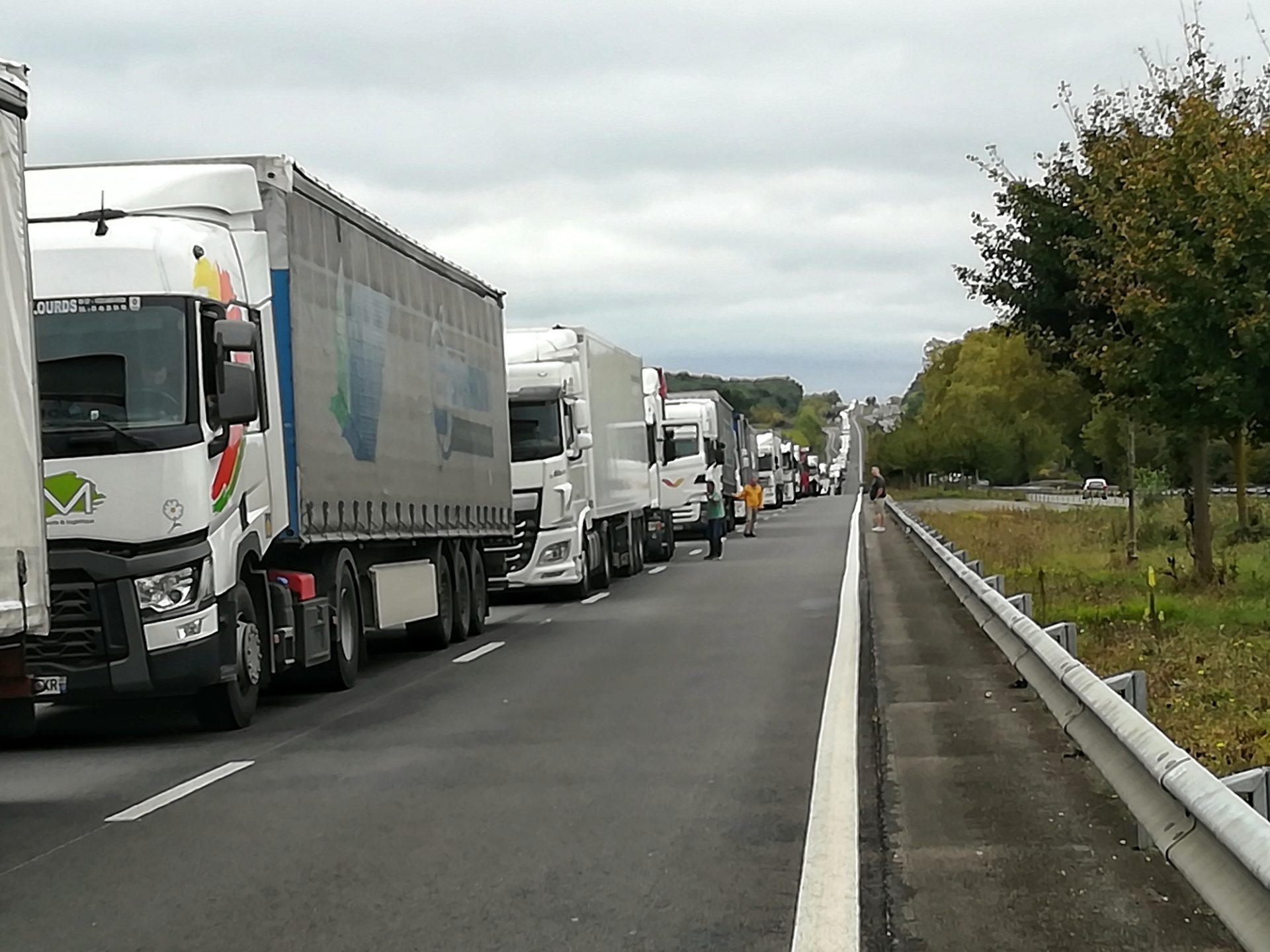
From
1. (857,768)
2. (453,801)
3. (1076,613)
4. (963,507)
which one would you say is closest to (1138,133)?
(1076,613)

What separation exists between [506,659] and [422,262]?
390 centimetres

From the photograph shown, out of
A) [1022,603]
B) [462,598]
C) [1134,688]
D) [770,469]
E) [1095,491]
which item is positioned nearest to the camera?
[1134,688]

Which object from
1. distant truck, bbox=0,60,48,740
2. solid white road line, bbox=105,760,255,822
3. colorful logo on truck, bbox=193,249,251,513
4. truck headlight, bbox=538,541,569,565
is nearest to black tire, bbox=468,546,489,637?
truck headlight, bbox=538,541,569,565

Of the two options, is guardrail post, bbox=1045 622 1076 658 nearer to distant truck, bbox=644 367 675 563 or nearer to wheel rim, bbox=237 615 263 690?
wheel rim, bbox=237 615 263 690

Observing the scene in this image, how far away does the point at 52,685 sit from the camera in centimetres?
1104

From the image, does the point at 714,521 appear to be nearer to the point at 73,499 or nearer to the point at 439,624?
the point at 439,624

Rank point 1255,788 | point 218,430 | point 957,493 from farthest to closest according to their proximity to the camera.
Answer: point 957,493 → point 218,430 → point 1255,788

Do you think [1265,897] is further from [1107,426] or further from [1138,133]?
[1107,426]

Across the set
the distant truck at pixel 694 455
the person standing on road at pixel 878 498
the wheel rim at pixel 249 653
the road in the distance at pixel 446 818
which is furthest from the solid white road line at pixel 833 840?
the person standing on road at pixel 878 498

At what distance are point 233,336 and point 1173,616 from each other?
9917 mm

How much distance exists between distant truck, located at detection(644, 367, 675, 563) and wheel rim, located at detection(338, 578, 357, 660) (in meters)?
19.1

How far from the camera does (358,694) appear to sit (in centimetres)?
1461

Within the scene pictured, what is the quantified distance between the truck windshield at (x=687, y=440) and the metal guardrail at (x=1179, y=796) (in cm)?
3417

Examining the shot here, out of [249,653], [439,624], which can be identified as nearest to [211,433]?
[249,653]
